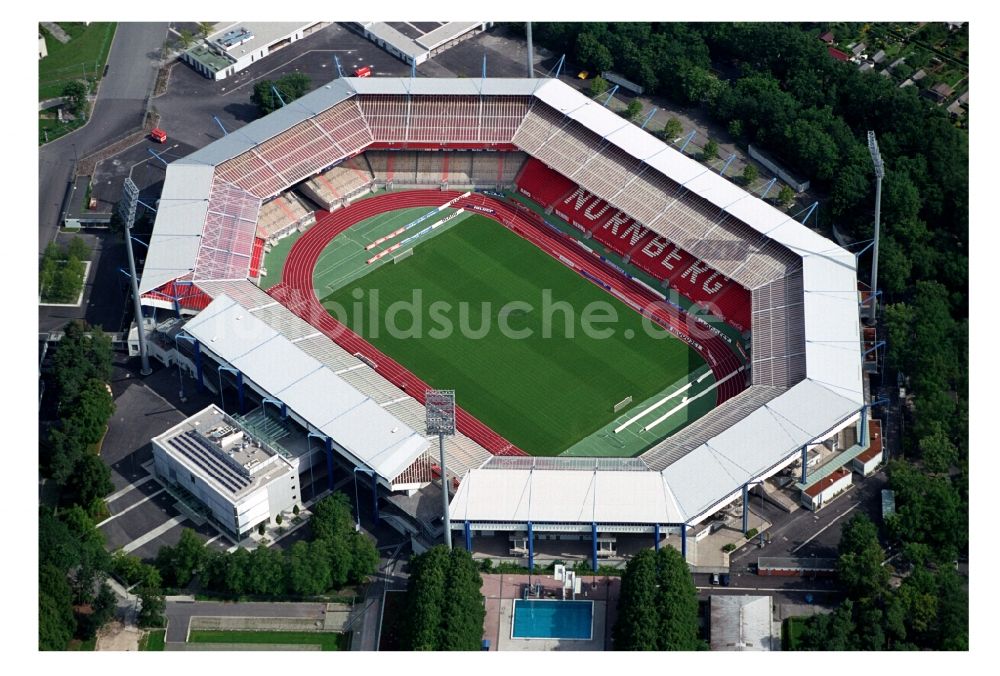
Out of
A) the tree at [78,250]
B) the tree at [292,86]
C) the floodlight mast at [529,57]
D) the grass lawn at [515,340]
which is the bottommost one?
the grass lawn at [515,340]

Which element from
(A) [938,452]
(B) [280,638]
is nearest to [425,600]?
(B) [280,638]

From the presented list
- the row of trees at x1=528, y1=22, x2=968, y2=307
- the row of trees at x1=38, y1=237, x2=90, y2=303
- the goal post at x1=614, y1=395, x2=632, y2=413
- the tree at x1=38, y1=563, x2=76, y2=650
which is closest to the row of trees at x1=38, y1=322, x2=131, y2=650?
the tree at x1=38, y1=563, x2=76, y2=650

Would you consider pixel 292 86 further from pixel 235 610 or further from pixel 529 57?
pixel 235 610

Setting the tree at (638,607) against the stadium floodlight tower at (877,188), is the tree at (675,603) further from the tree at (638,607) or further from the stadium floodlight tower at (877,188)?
the stadium floodlight tower at (877,188)

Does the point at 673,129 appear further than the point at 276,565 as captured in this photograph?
Yes

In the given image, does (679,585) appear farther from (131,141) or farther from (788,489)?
(131,141)

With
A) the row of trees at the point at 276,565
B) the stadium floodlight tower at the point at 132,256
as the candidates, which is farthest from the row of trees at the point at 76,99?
the row of trees at the point at 276,565

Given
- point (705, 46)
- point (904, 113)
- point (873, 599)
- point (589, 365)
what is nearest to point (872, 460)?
point (873, 599)
